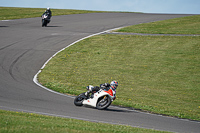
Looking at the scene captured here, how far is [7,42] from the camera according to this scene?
28172 mm

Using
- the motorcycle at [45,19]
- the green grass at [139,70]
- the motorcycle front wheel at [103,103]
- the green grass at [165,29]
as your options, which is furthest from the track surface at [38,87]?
the green grass at [165,29]

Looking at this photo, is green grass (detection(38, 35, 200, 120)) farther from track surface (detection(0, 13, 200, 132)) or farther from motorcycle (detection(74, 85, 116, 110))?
motorcycle (detection(74, 85, 116, 110))

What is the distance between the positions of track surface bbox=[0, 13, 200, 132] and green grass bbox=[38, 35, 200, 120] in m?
1.22

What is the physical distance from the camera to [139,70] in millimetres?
21844

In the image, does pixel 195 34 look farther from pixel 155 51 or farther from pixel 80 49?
pixel 80 49

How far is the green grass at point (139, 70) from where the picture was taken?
15727 mm

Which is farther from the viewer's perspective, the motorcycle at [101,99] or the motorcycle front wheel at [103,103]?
the motorcycle front wheel at [103,103]

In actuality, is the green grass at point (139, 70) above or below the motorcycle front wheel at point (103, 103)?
above

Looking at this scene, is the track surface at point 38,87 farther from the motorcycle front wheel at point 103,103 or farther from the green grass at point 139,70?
the green grass at point 139,70

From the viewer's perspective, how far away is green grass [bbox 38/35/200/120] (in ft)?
51.6

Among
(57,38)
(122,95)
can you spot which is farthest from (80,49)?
(122,95)

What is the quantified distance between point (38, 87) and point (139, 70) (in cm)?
822

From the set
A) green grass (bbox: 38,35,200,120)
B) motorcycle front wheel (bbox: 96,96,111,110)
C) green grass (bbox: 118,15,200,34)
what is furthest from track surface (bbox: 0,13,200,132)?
green grass (bbox: 118,15,200,34)

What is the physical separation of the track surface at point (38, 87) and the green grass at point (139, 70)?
1.22 metres
